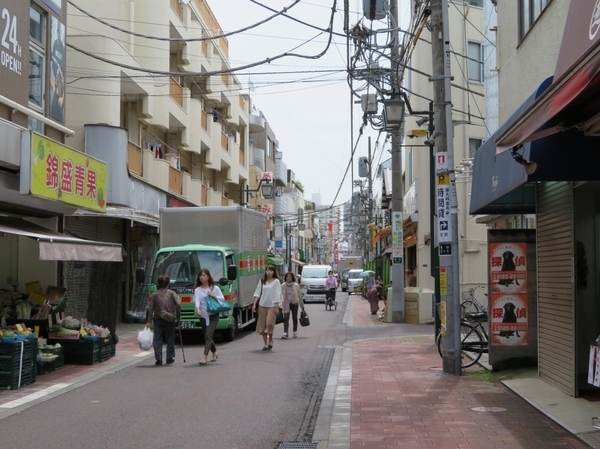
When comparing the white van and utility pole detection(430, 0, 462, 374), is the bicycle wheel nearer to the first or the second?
utility pole detection(430, 0, 462, 374)

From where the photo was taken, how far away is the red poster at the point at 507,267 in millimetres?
13062

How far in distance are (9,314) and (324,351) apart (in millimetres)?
6868

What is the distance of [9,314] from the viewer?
48.5ft

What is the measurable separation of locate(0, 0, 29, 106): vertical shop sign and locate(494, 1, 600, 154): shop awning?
989cm

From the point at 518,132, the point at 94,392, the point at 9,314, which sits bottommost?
the point at 94,392

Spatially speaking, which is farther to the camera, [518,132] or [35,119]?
[35,119]

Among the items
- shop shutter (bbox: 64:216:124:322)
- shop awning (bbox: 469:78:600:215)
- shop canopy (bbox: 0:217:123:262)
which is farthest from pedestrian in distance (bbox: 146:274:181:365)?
shop awning (bbox: 469:78:600:215)

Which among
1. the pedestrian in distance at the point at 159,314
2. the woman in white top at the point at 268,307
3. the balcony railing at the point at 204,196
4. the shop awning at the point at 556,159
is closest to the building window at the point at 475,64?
the balcony railing at the point at 204,196

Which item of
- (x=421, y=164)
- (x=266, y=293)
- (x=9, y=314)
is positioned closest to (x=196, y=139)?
(x=421, y=164)

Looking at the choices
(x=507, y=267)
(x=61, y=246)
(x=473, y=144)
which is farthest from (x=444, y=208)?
(x=473, y=144)

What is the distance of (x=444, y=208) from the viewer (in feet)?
43.6

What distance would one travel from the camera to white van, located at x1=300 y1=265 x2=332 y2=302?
4656 cm

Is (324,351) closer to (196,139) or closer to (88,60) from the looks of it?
(88,60)

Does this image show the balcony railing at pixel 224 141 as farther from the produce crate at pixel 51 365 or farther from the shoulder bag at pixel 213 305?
the produce crate at pixel 51 365
